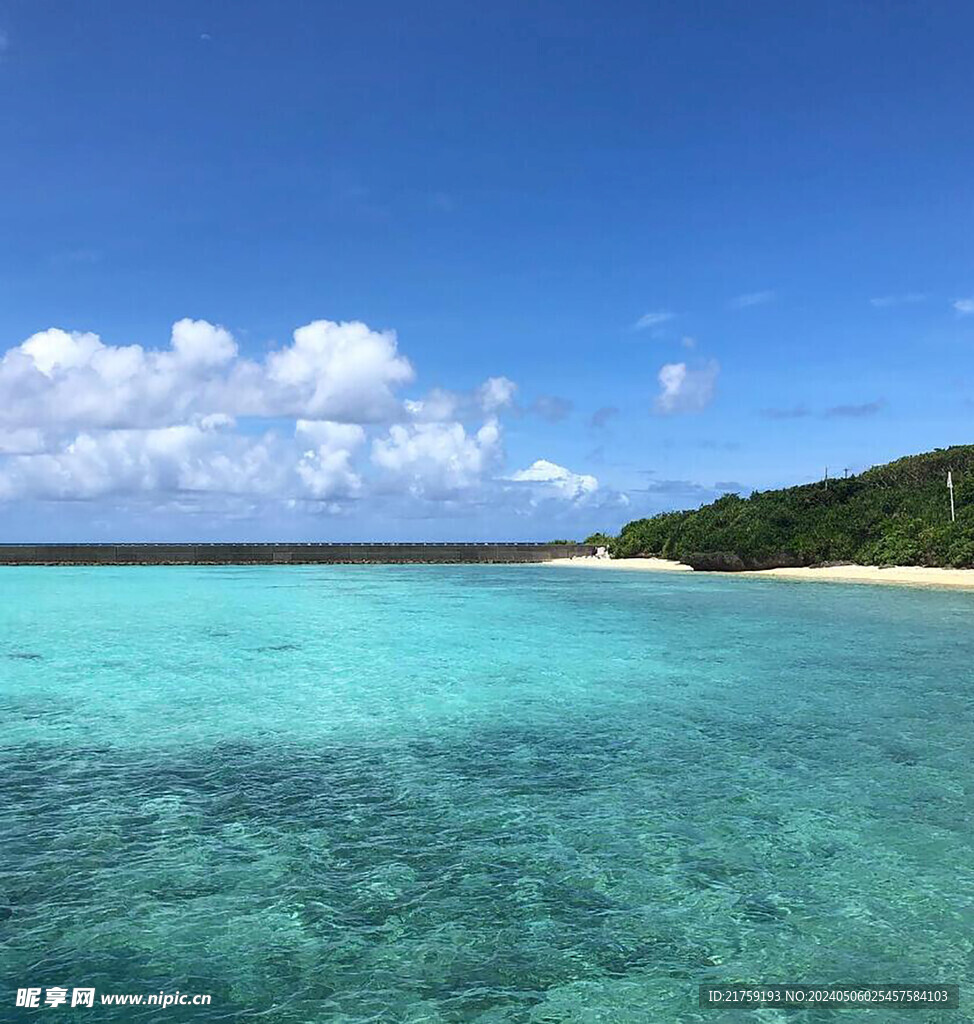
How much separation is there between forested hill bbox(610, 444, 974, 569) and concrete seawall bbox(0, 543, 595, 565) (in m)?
15.5

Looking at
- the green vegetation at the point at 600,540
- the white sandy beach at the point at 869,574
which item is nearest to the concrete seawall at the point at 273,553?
the green vegetation at the point at 600,540

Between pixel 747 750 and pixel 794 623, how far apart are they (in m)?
20.6

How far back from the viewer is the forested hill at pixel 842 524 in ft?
204

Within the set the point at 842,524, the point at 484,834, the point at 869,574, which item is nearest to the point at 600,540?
the point at 842,524

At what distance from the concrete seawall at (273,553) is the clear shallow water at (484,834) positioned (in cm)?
8170

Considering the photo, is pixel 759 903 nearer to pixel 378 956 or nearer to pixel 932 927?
pixel 932 927

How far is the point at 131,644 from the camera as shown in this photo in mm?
26391

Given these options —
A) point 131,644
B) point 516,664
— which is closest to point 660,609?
point 516,664

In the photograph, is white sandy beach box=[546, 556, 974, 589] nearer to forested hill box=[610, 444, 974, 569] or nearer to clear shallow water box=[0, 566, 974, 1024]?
forested hill box=[610, 444, 974, 569]

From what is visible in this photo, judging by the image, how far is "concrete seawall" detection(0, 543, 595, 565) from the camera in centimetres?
9575

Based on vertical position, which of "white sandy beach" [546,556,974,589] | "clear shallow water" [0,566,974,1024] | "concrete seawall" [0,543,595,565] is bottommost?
"clear shallow water" [0,566,974,1024]

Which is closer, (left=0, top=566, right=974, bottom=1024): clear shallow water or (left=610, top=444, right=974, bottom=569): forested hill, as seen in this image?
(left=0, top=566, right=974, bottom=1024): clear shallow water

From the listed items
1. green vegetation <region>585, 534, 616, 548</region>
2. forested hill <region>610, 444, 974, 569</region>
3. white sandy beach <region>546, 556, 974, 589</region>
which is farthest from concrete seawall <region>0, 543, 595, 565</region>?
white sandy beach <region>546, 556, 974, 589</region>

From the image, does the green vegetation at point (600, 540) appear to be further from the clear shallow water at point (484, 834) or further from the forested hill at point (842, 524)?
the clear shallow water at point (484, 834)
